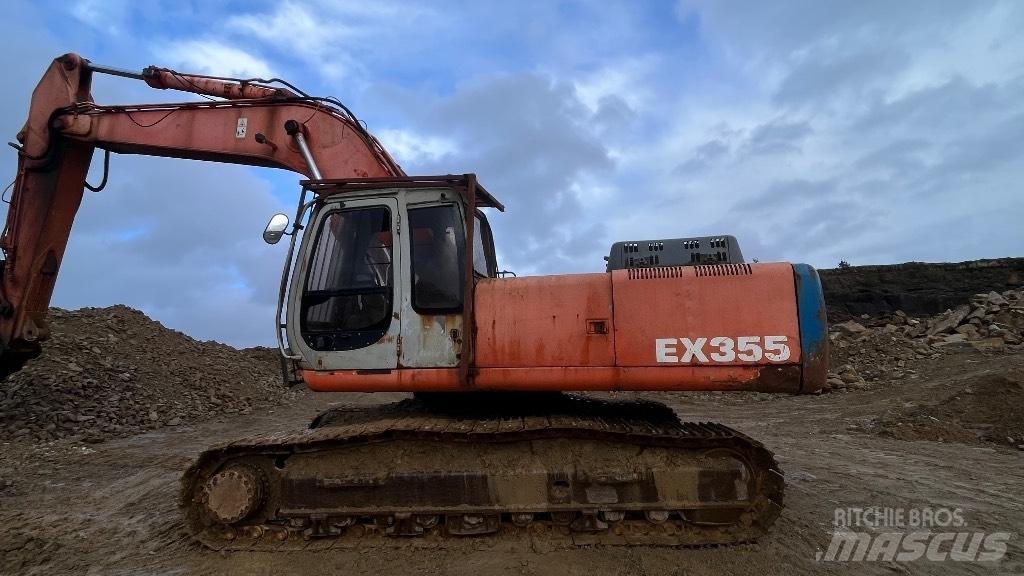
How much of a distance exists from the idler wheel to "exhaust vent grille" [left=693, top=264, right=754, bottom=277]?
3.47 meters

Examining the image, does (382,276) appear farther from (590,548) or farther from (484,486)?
(590,548)

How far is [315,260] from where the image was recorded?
14.8ft

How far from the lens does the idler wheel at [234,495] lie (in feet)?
13.0

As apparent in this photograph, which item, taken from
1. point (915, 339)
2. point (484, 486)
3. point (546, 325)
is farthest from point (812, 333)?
point (915, 339)

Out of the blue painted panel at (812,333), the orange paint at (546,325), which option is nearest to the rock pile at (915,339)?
the blue painted panel at (812,333)

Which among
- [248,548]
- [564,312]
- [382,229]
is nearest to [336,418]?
[248,548]

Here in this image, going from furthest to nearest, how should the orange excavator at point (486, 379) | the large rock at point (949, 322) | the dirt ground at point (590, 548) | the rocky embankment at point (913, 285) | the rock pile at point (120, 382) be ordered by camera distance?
the rocky embankment at point (913, 285), the large rock at point (949, 322), the rock pile at point (120, 382), the orange excavator at point (486, 379), the dirt ground at point (590, 548)

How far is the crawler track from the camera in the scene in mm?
3918

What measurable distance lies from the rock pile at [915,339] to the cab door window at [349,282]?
11.5m

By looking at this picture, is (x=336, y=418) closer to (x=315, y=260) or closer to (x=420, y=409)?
(x=420, y=409)

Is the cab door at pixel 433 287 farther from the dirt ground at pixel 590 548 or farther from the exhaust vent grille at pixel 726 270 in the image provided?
the exhaust vent grille at pixel 726 270

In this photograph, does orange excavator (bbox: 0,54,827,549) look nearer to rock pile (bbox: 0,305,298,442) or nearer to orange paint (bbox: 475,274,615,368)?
orange paint (bbox: 475,274,615,368)

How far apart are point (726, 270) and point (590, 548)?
7.09 ft

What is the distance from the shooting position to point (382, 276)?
439cm
